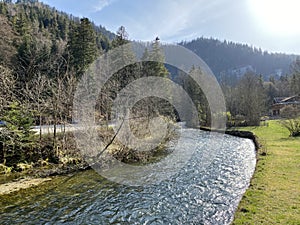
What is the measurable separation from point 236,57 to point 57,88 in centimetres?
16460

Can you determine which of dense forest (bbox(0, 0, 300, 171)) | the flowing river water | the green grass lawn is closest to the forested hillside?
dense forest (bbox(0, 0, 300, 171))

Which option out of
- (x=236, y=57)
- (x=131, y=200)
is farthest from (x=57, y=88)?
(x=236, y=57)

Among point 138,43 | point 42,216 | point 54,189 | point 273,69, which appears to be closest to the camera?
point 42,216

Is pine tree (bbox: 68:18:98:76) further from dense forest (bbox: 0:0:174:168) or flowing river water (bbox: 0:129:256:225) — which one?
flowing river water (bbox: 0:129:256:225)

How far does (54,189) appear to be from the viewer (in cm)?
976

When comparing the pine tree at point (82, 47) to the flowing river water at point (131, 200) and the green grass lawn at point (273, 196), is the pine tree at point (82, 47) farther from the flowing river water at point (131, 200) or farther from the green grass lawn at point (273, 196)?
the green grass lawn at point (273, 196)

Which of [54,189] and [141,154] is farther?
[141,154]

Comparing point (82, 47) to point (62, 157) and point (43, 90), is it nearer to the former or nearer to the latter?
point (43, 90)

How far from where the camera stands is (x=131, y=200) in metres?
8.59

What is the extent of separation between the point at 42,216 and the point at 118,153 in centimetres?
693

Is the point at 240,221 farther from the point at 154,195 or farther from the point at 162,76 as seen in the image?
the point at 162,76

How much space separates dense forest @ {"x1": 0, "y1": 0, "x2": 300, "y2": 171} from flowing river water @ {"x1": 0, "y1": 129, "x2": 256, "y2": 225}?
2.68 metres

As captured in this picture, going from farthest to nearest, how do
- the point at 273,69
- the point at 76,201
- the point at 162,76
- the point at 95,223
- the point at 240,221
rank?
the point at 273,69 < the point at 162,76 < the point at 76,201 < the point at 95,223 < the point at 240,221

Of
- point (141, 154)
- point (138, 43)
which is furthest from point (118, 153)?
point (138, 43)
